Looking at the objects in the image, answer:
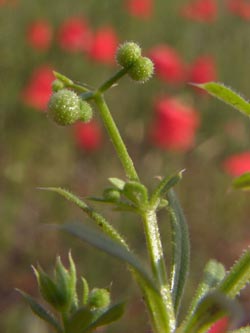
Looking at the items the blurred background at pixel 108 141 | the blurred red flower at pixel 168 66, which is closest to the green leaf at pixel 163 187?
the blurred background at pixel 108 141

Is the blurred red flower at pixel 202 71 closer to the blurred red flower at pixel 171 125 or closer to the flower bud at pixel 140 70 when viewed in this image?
the blurred red flower at pixel 171 125

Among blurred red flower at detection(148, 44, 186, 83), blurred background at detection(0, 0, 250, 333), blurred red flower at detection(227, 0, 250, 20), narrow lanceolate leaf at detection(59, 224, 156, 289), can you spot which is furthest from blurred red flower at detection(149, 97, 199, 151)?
narrow lanceolate leaf at detection(59, 224, 156, 289)

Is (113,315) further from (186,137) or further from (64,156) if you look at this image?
(64,156)

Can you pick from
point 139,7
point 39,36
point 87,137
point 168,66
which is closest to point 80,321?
point 87,137

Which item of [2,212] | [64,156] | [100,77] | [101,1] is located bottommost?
[2,212]

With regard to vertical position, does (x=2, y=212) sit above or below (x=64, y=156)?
below

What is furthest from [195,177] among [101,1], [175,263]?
[175,263]
